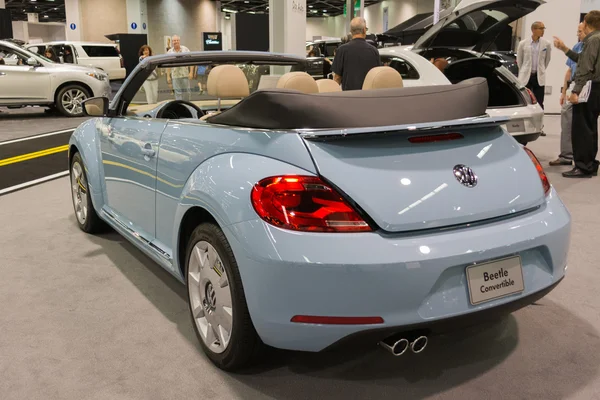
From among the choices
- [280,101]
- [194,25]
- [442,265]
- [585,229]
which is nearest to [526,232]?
[442,265]

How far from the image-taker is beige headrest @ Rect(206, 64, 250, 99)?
10.5ft

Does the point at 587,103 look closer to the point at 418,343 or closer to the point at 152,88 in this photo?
the point at 152,88

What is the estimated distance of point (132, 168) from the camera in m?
3.22

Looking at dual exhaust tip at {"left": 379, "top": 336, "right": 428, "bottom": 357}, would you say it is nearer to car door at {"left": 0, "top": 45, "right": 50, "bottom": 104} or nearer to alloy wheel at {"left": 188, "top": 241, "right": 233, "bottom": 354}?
alloy wheel at {"left": 188, "top": 241, "right": 233, "bottom": 354}

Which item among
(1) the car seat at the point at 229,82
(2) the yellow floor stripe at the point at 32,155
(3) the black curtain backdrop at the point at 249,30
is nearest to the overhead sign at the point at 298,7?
(2) the yellow floor stripe at the point at 32,155

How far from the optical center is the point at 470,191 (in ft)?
6.73

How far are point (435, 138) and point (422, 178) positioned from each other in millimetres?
235

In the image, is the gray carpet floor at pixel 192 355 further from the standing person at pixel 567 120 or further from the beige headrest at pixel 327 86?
the standing person at pixel 567 120

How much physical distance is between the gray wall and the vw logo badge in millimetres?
26020

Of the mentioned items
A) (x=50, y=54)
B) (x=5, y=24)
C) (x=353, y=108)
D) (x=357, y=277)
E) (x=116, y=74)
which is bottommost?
(x=357, y=277)

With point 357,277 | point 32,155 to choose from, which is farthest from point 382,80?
point 32,155

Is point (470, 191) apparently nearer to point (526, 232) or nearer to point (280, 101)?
point (526, 232)

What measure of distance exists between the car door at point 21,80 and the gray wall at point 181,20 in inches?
594

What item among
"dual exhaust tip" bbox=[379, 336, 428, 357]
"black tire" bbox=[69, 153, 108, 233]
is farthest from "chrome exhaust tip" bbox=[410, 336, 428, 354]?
"black tire" bbox=[69, 153, 108, 233]
